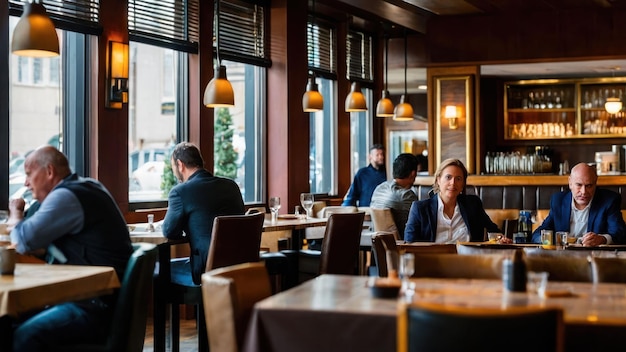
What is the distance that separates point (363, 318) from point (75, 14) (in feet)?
15.8

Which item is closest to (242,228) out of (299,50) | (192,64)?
(192,64)

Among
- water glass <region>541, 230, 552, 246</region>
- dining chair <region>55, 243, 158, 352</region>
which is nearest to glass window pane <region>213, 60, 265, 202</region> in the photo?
water glass <region>541, 230, 552, 246</region>

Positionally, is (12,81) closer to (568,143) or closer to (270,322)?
(270,322)

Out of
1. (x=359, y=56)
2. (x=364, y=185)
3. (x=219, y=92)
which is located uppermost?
(x=359, y=56)

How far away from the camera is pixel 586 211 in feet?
18.7

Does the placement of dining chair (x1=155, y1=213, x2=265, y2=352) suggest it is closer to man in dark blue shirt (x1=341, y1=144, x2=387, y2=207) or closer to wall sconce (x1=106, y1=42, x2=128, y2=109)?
wall sconce (x1=106, y1=42, x2=128, y2=109)

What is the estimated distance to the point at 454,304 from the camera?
9.58 ft

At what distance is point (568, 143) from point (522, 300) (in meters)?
11.9

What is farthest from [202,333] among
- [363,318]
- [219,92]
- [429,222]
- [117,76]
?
[363,318]

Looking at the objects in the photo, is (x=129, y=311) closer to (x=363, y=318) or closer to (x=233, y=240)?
(x=363, y=318)

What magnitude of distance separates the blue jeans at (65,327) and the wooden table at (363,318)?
113 centimetres

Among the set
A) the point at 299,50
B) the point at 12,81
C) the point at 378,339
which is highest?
the point at 299,50

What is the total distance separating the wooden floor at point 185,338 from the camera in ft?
Result: 20.7

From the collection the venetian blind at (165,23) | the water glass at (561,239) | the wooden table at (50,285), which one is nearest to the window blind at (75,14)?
the venetian blind at (165,23)
